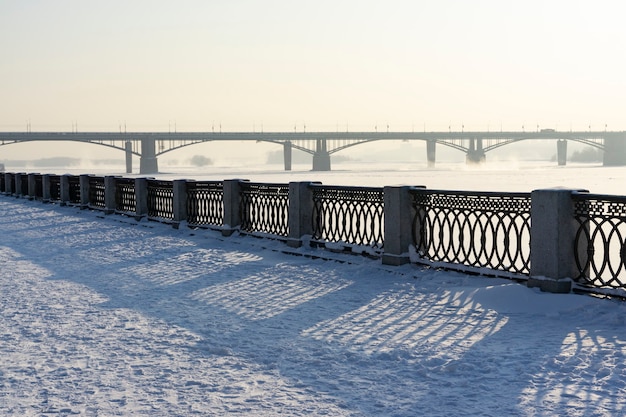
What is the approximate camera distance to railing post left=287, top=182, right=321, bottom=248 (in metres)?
13.2

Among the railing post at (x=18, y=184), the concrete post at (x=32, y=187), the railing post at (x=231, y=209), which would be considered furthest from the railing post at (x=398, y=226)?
the railing post at (x=18, y=184)

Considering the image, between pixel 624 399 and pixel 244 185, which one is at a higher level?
pixel 244 185

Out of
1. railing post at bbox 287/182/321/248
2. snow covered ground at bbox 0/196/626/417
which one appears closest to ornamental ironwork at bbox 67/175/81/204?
railing post at bbox 287/182/321/248

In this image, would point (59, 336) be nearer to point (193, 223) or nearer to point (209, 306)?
point (209, 306)

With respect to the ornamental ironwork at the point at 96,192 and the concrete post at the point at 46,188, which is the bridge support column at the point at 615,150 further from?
the ornamental ironwork at the point at 96,192

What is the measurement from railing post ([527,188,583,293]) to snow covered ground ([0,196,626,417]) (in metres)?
0.24

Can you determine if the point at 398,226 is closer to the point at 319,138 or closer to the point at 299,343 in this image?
the point at 299,343

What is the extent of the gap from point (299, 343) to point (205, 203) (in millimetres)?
10866

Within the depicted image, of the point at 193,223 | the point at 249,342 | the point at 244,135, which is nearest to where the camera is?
the point at 249,342

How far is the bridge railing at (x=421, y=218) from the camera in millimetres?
8688

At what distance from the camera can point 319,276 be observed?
414 inches

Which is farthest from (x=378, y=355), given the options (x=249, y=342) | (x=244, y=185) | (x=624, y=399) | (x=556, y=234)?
(x=244, y=185)

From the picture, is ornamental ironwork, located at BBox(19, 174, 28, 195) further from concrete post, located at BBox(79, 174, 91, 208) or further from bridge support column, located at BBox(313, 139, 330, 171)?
bridge support column, located at BBox(313, 139, 330, 171)

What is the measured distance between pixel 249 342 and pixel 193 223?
11.0 m
